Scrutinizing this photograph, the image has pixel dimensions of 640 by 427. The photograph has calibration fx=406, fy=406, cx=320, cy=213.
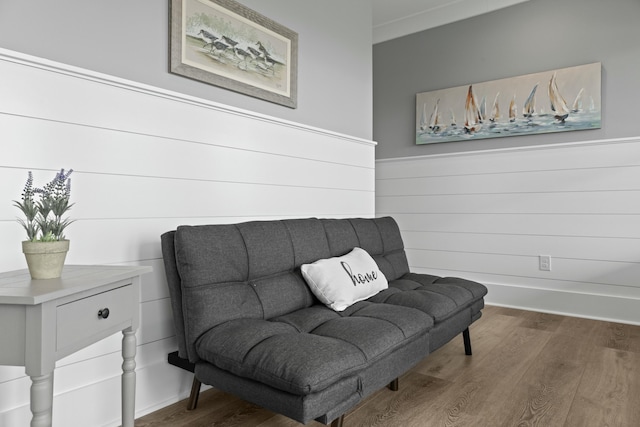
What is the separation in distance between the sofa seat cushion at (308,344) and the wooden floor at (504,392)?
0.35 meters

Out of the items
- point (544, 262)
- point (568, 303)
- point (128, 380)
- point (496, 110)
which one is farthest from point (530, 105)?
point (128, 380)

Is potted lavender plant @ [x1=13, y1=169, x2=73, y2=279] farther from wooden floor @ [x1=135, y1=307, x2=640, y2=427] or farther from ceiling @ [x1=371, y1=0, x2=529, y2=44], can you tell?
ceiling @ [x1=371, y1=0, x2=529, y2=44]

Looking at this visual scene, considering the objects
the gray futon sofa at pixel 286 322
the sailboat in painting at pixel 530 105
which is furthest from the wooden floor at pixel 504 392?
the sailboat in painting at pixel 530 105

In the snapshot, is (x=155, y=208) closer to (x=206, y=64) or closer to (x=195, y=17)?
(x=206, y=64)

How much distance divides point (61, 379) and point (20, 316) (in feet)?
2.32

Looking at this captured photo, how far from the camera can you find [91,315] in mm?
1126

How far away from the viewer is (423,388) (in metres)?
2.00

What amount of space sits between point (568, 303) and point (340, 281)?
2.40 m

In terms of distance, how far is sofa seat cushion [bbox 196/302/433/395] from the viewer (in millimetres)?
1265

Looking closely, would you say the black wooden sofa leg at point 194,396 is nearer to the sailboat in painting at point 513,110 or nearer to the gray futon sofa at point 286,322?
the gray futon sofa at point 286,322

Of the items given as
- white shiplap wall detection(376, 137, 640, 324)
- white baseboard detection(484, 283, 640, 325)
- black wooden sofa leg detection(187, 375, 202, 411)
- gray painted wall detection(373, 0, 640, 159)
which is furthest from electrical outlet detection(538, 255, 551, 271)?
black wooden sofa leg detection(187, 375, 202, 411)

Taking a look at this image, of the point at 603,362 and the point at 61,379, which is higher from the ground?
the point at 61,379

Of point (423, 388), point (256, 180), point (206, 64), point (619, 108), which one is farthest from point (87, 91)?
point (619, 108)

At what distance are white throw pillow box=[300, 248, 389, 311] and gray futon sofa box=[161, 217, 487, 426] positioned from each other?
3 cm
